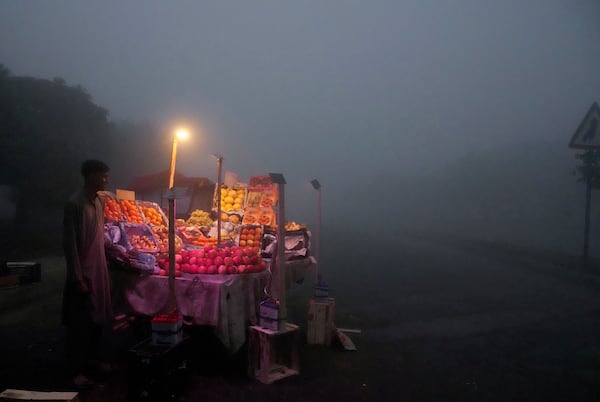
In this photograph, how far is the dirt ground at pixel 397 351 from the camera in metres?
5.10

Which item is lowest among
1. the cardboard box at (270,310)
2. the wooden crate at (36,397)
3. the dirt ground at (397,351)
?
the dirt ground at (397,351)

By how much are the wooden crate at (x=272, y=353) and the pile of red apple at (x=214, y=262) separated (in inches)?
32.8

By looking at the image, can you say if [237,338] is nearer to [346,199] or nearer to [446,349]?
[446,349]

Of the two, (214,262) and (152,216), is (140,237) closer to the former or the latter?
(152,216)

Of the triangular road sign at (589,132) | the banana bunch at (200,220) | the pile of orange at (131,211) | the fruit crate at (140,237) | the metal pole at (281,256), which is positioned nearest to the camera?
the metal pole at (281,256)

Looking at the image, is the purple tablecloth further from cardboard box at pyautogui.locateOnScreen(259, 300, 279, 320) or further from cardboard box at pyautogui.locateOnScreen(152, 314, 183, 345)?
cardboard box at pyautogui.locateOnScreen(152, 314, 183, 345)

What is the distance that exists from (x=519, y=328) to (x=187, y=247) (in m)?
6.16

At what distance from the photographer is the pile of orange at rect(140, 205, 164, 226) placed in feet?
25.3

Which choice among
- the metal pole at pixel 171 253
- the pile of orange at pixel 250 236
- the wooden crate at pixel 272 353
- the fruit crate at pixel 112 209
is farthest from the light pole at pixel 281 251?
the fruit crate at pixel 112 209

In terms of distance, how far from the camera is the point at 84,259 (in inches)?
199

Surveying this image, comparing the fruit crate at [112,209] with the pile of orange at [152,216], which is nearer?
the fruit crate at [112,209]

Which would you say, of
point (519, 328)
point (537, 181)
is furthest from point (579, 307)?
point (537, 181)

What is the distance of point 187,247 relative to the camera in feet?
25.3

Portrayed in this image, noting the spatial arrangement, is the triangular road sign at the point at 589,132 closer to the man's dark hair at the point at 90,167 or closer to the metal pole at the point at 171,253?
the metal pole at the point at 171,253
